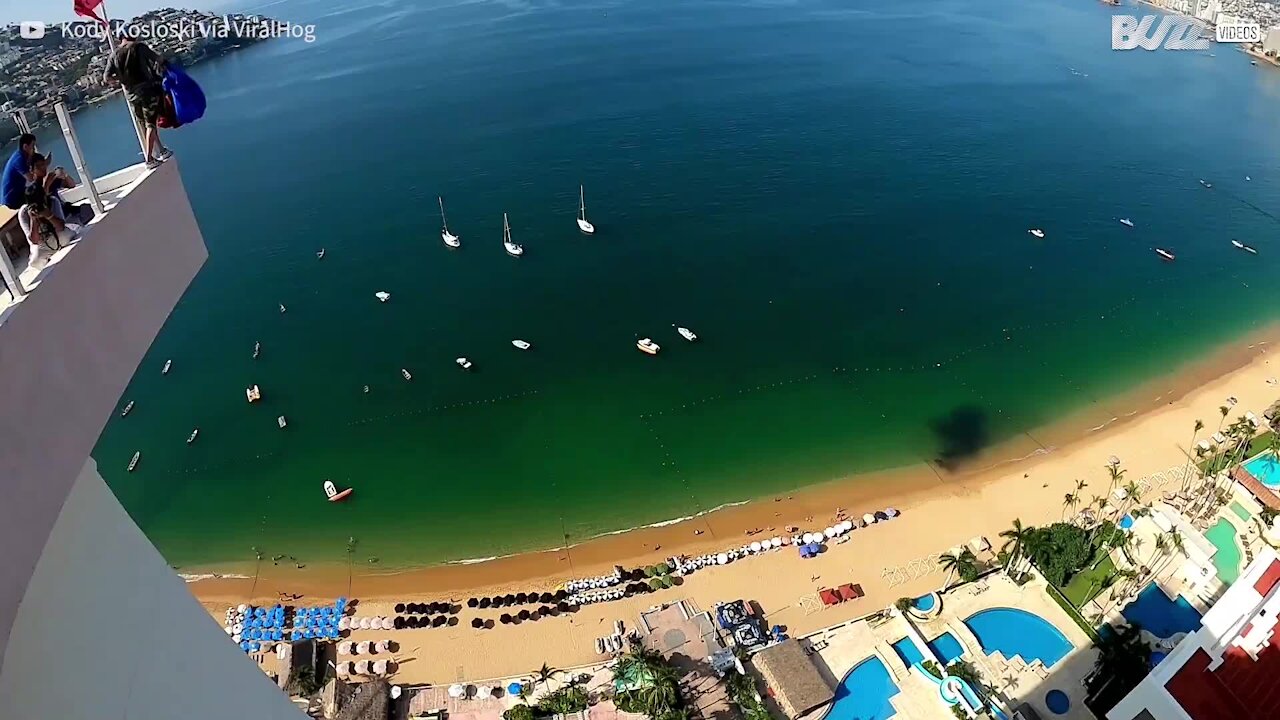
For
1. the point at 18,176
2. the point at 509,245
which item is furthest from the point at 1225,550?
the point at 509,245

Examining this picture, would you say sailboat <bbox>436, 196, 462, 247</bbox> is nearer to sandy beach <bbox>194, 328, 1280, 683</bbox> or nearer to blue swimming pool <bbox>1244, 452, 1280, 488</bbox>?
sandy beach <bbox>194, 328, 1280, 683</bbox>

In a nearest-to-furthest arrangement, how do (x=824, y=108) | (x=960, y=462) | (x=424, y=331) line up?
1. (x=960, y=462)
2. (x=424, y=331)
3. (x=824, y=108)

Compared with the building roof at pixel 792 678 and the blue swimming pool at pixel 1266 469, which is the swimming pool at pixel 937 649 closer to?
the building roof at pixel 792 678

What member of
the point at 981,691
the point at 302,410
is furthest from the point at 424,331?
the point at 981,691

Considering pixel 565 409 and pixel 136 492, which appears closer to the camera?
pixel 136 492

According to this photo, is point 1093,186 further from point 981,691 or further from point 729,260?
point 981,691

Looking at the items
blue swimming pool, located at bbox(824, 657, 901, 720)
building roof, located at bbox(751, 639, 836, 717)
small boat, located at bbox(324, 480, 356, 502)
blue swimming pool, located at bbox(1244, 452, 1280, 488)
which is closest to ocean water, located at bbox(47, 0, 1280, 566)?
small boat, located at bbox(324, 480, 356, 502)

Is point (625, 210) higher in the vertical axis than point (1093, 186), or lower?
higher

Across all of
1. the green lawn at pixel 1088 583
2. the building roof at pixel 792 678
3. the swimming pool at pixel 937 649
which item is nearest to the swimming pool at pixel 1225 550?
the green lawn at pixel 1088 583
